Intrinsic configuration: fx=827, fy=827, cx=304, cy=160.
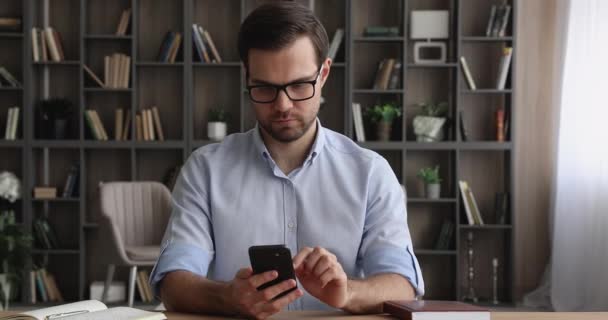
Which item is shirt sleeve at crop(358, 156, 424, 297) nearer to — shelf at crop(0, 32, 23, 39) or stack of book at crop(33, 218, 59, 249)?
stack of book at crop(33, 218, 59, 249)

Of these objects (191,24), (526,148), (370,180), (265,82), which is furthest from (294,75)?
(526,148)

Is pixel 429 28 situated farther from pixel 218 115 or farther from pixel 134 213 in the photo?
pixel 134 213

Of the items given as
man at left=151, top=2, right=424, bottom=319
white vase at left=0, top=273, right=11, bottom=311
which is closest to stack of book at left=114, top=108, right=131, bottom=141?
white vase at left=0, top=273, right=11, bottom=311

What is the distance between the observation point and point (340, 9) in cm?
610

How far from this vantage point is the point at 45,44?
5.86 metres

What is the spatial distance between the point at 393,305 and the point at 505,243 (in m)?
4.56

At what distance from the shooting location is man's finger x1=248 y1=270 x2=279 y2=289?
61.7 inches

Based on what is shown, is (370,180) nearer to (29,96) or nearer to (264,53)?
(264,53)

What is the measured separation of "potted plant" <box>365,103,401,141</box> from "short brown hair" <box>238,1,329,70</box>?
3.87m

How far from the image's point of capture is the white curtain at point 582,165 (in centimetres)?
521

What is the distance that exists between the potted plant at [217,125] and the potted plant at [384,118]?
106 cm

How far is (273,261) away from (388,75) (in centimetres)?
445

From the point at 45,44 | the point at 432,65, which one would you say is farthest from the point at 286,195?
the point at 45,44

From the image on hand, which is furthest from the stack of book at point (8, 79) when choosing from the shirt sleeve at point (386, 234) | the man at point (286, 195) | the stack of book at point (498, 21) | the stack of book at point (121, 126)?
the shirt sleeve at point (386, 234)
